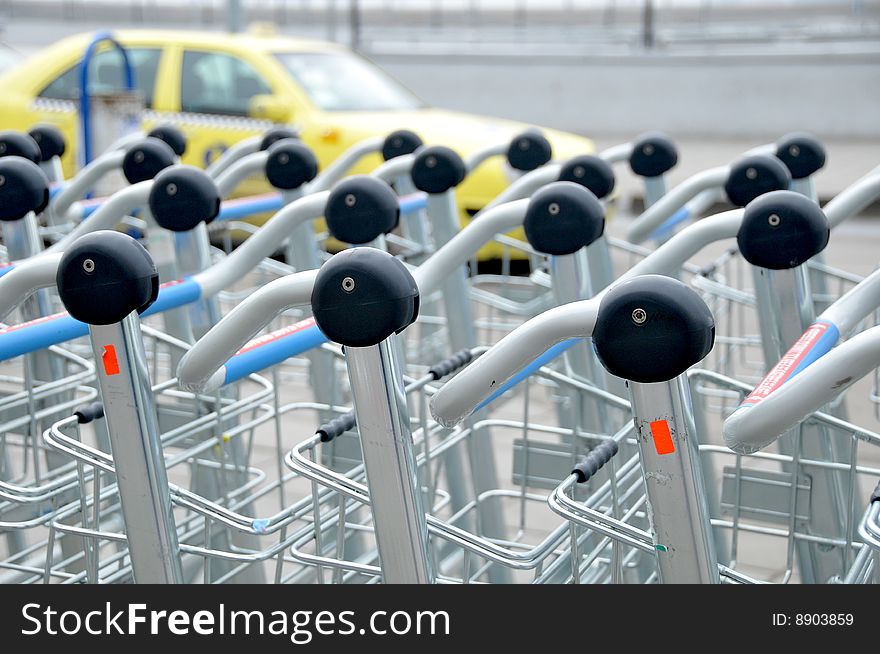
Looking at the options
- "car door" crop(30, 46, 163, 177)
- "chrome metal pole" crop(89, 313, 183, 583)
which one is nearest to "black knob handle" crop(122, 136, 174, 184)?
"chrome metal pole" crop(89, 313, 183, 583)

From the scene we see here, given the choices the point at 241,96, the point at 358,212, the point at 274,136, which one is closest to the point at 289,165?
the point at 274,136

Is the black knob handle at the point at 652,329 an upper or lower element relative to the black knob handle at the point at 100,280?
lower

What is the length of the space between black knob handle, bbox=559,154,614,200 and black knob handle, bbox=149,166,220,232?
A: 0.90 meters

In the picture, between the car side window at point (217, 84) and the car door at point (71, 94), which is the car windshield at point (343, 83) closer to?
the car side window at point (217, 84)

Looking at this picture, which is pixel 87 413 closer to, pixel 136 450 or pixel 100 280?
pixel 136 450

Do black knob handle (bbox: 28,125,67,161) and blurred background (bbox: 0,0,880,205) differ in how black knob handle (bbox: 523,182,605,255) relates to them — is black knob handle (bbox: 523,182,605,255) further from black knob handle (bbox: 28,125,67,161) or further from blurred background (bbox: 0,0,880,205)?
blurred background (bbox: 0,0,880,205)

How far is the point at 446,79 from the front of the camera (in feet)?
47.3

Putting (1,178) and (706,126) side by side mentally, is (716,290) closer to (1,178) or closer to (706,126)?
(1,178)

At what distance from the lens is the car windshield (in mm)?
6707

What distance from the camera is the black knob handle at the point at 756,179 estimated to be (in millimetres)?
2607

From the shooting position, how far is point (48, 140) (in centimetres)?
370

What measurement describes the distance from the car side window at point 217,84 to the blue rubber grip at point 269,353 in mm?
5034

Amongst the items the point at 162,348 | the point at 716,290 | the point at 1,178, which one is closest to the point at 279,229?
the point at 1,178

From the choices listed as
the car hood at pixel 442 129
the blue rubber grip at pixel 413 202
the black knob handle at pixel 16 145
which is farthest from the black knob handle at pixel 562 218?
the car hood at pixel 442 129
